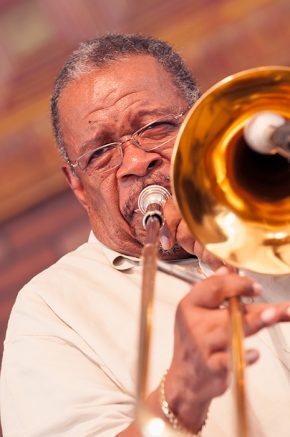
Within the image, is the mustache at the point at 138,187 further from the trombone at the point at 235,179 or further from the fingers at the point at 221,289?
the fingers at the point at 221,289

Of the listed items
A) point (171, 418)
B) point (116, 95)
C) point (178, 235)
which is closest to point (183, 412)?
point (171, 418)

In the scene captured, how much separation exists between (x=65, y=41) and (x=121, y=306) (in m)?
2.49

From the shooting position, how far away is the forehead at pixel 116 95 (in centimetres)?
210

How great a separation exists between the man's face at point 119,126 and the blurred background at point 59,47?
70.2 inches

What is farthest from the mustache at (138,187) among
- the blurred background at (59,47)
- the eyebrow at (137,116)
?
the blurred background at (59,47)

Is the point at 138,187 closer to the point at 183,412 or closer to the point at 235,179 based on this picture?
the point at 235,179

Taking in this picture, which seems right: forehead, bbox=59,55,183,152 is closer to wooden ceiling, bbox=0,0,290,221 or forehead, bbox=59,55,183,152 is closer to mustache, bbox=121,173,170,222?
mustache, bbox=121,173,170,222

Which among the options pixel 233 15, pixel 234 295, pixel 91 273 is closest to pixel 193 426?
pixel 234 295

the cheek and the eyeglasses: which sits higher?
the eyeglasses

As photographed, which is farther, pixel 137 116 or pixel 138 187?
pixel 137 116

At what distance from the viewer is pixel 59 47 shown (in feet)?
13.5

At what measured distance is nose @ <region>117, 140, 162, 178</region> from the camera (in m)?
1.96

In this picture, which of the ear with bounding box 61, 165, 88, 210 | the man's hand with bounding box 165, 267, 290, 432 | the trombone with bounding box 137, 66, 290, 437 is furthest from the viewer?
the ear with bounding box 61, 165, 88, 210

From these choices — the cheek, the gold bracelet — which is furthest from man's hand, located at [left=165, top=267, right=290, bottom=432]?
the cheek
